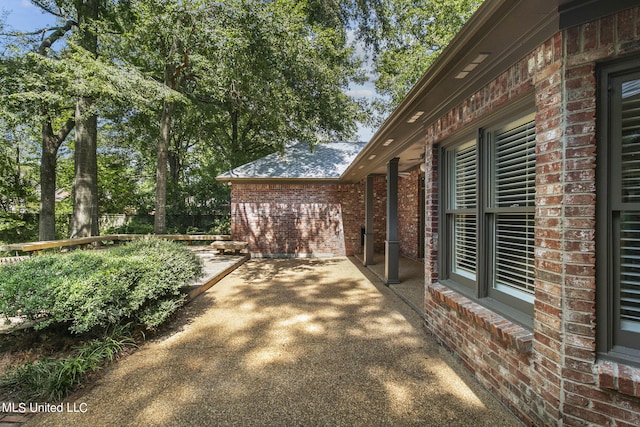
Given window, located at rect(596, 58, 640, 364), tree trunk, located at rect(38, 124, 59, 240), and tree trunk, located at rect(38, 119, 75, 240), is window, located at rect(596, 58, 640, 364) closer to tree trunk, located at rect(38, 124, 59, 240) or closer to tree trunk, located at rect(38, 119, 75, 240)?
tree trunk, located at rect(38, 119, 75, 240)

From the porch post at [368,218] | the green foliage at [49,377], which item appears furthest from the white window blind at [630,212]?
the porch post at [368,218]

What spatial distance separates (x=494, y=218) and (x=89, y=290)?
3.85 meters

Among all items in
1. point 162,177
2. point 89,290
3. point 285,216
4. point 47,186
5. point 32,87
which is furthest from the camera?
point 47,186

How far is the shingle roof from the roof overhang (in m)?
6.34

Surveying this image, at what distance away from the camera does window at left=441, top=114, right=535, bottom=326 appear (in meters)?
2.26

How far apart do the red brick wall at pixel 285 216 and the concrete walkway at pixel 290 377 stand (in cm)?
544

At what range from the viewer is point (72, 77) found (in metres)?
7.56

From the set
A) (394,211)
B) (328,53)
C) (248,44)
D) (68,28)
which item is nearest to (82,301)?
(394,211)

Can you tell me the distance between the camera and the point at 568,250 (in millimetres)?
1672

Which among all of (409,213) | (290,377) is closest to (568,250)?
(290,377)

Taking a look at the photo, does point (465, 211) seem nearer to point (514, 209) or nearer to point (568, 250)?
point (514, 209)

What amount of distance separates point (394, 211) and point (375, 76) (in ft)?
37.3

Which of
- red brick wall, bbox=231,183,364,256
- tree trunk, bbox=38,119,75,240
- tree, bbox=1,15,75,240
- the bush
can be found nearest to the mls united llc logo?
the bush

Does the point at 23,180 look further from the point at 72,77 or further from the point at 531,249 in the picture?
the point at 531,249
